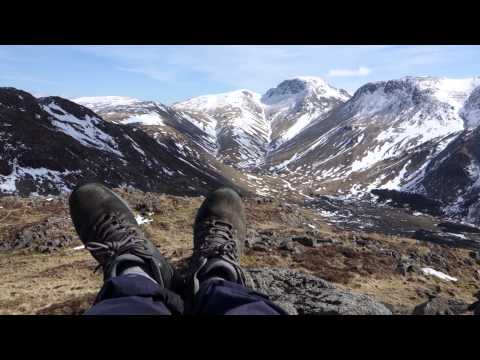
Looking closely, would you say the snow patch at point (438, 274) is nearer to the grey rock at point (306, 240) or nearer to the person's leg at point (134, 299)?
the grey rock at point (306, 240)

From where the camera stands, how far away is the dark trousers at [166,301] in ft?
9.97

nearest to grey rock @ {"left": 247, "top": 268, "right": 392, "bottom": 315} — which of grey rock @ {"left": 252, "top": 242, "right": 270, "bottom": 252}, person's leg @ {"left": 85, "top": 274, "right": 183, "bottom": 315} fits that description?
grey rock @ {"left": 252, "top": 242, "right": 270, "bottom": 252}

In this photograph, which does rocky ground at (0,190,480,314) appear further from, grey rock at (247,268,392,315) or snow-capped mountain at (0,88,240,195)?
snow-capped mountain at (0,88,240,195)

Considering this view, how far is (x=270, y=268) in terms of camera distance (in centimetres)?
1125

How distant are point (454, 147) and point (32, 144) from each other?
594 ft

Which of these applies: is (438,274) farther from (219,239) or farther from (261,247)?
(219,239)

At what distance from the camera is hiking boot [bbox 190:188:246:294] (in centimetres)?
475

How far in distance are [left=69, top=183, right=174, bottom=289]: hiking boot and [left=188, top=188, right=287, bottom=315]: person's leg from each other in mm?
510

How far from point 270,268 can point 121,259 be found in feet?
23.1

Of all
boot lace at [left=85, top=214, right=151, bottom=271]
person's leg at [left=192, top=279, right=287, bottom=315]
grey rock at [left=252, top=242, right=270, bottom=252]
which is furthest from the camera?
grey rock at [left=252, top=242, right=270, bottom=252]

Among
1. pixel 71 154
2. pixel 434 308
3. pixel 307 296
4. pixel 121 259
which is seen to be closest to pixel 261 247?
pixel 307 296

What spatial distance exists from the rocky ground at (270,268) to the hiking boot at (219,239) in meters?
1.93
